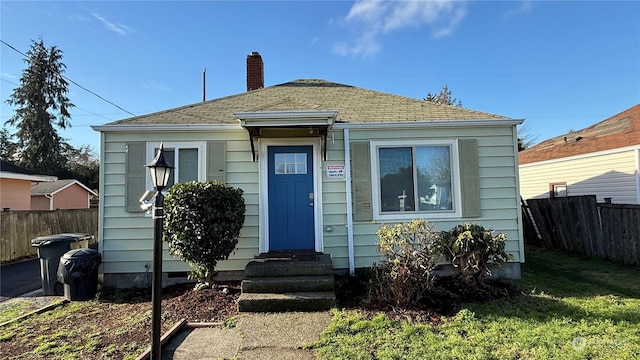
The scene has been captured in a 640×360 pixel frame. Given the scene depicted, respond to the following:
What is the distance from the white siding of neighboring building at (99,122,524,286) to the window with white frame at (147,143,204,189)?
5.0 inches

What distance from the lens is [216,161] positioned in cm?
577

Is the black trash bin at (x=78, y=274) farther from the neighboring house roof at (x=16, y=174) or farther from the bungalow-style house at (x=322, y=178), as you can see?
the neighboring house roof at (x=16, y=174)

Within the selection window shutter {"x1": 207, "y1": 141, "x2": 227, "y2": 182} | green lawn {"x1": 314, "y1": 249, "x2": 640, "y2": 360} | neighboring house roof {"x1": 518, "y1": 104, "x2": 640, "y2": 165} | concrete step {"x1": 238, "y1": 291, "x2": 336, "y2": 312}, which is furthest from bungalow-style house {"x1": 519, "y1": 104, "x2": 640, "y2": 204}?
window shutter {"x1": 207, "y1": 141, "x2": 227, "y2": 182}

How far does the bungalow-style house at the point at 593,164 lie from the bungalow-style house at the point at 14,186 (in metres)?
19.3

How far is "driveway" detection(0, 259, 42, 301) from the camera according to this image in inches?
248

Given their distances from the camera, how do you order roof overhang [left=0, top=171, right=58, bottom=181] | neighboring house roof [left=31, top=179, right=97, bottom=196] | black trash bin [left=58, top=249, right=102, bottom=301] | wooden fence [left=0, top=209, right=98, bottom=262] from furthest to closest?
neighboring house roof [left=31, top=179, right=97, bottom=196] → roof overhang [left=0, top=171, right=58, bottom=181] → wooden fence [left=0, top=209, right=98, bottom=262] → black trash bin [left=58, top=249, right=102, bottom=301]

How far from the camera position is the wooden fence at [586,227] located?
6.82 m

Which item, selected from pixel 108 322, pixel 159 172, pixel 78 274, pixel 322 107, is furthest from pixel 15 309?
pixel 322 107

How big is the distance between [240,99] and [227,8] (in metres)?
2.57

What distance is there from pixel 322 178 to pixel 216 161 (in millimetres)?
1840

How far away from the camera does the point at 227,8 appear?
817 centimetres

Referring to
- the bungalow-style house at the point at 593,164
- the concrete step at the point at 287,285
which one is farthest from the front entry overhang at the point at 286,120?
the bungalow-style house at the point at 593,164

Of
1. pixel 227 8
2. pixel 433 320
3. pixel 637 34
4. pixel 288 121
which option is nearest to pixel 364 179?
pixel 288 121

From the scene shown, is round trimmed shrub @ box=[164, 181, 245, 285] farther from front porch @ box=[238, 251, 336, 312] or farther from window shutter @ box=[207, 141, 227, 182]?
window shutter @ box=[207, 141, 227, 182]
